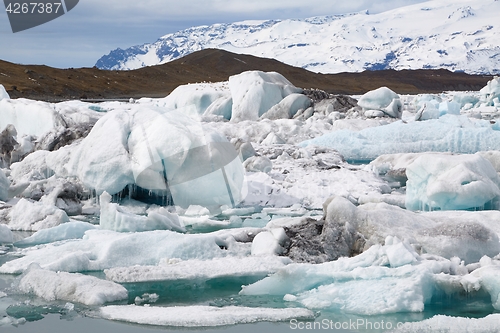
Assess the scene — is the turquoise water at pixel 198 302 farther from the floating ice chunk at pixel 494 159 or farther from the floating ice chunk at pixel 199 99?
the floating ice chunk at pixel 199 99

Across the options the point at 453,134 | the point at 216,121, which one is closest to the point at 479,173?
the point at 453,134

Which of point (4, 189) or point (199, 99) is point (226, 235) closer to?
point (4, 189)

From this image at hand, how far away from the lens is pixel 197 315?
571 cm

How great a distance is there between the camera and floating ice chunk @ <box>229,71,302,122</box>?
23109 mm

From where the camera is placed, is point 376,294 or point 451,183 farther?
point 451,183

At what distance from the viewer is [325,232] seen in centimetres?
766

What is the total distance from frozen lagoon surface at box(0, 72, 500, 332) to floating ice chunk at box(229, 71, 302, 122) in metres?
7.91

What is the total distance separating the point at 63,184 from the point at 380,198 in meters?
5.10

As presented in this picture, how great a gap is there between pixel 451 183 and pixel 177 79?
60486mm

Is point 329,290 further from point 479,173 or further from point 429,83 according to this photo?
point 429,83

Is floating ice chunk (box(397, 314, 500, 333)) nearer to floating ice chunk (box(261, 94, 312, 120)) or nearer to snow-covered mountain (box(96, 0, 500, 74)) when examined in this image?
floating ice chunk (box(261, 94, 312, 120))

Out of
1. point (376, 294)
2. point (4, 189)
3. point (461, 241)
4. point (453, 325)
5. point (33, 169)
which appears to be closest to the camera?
point (453, 325)

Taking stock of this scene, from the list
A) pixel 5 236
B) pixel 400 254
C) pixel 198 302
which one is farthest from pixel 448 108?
pixel 198 302

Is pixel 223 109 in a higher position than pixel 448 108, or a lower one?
higher
